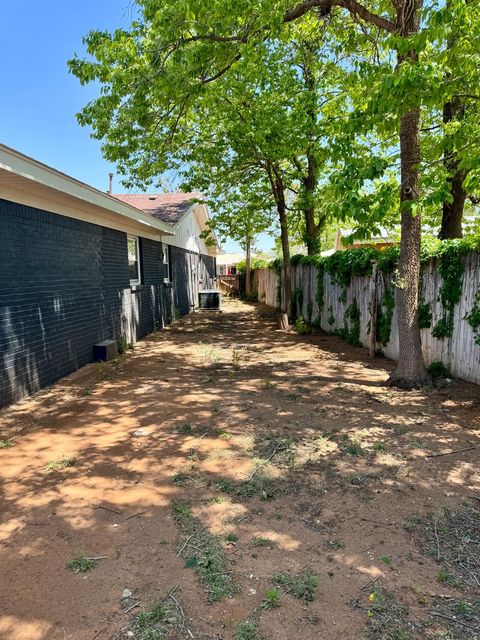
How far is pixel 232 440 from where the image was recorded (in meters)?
4.39

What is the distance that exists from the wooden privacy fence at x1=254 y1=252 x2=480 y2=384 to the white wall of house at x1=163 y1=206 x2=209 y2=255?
4.70 metres

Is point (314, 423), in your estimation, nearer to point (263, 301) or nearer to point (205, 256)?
point (263, 301)

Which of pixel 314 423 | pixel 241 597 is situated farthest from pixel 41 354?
pixel 241 597

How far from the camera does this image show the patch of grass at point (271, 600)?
7.20 feet

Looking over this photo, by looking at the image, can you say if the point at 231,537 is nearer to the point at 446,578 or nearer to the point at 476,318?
the point at 446,578

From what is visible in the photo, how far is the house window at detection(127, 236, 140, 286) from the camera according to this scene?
11.1 meters

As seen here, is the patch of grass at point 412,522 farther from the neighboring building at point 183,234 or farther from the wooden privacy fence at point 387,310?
the neighboring building at point 183,234

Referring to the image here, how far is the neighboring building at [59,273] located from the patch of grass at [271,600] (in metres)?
4.31

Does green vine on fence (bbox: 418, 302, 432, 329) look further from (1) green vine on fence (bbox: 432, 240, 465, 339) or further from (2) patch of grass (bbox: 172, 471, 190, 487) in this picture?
(2) patch of grass (bbox: 172, 471, 190, 487)

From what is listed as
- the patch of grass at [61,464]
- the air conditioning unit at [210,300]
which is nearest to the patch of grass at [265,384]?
the patch of grass at [61,464]

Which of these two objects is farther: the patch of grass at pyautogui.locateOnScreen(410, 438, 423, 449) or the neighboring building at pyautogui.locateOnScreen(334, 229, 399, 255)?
the neighboring building at pyautogui.locateOnScreen(334, 229, 399, 255)

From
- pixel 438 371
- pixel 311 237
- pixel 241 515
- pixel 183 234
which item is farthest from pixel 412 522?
pixel 183 234

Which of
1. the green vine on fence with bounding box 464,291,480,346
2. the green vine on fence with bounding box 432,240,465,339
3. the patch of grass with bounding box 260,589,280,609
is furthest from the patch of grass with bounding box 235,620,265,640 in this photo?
the green vine on fence with bounding box 432,240,465,339

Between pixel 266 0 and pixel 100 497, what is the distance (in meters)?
5.89
